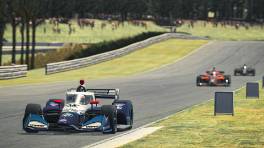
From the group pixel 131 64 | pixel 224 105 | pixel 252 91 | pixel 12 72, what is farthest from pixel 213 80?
pixel 131 64

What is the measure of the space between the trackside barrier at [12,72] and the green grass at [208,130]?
74.8ft

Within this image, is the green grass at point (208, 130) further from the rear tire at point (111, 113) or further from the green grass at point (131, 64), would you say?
the green grass at point (131, 64)

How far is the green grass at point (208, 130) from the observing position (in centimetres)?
1855

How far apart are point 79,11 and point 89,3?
282 cm

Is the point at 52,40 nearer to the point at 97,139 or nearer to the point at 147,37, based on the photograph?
the point at 147,37

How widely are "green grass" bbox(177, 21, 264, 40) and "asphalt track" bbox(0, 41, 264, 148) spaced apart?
195ft

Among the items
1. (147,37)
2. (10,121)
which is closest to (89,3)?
(147,37)

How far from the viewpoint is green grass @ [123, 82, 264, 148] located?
18552mm

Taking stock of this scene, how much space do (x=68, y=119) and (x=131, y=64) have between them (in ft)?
173

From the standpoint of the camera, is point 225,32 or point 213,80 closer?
point 213,80

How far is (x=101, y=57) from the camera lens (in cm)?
7375

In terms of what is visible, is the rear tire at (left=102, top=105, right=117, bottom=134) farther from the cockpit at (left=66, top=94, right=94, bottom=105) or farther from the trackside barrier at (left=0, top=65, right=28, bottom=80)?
the trackside barrier at (left=0, top=65, right=28, bottom=80)

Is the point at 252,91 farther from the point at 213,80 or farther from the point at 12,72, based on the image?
the point at 12,72

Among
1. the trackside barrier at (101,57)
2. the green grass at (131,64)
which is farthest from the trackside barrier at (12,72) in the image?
the trackside barrier at (101,57)
